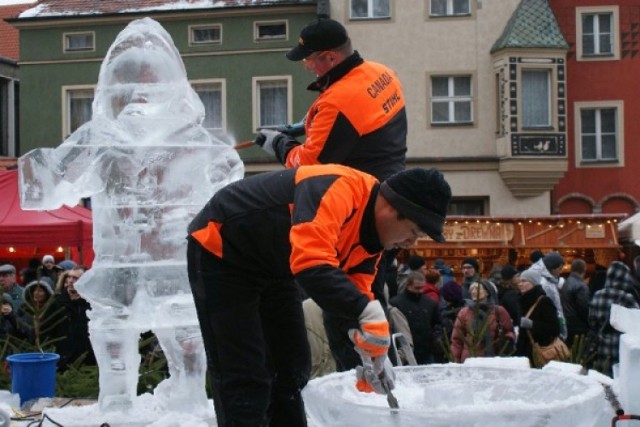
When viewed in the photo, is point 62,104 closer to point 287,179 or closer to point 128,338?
point 128,338

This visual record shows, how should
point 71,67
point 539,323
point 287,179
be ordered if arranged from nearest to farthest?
point 287,179 < point 539,323 < point 71,67

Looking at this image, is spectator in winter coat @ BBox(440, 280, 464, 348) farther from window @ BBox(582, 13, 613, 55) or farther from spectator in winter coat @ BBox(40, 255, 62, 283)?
window @ BBox(582, 13, 613, 55)

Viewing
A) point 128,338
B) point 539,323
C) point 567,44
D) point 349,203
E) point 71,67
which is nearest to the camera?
point 349,203

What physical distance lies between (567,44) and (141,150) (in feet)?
66.1

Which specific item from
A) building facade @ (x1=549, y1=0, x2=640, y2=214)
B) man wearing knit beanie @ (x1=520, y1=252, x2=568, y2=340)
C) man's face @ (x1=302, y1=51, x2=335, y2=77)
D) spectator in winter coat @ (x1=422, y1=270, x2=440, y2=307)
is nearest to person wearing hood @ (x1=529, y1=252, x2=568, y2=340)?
man wearing knit beanie @ (x1=520, y1=252, x2=568, y2=340)

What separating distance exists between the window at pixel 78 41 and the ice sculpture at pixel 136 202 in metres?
20.9

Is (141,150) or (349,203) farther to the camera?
(141,150)

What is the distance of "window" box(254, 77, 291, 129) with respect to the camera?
2445 centimetres

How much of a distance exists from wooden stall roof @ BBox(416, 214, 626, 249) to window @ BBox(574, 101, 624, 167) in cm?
454

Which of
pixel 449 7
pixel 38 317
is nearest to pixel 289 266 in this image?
pixel 38 317

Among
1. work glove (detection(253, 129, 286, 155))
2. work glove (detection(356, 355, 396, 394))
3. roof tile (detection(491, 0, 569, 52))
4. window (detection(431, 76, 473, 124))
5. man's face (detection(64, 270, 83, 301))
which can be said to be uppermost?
roof tile (detection(491, 0, 569, 52))

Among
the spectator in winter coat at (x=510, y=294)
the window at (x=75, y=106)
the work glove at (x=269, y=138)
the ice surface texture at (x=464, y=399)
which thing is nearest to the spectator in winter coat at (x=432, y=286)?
the spectator in winter coat at (x=510, y=294)

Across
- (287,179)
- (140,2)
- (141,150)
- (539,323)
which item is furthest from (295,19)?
(287,179)

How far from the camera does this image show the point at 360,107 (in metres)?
4.23
